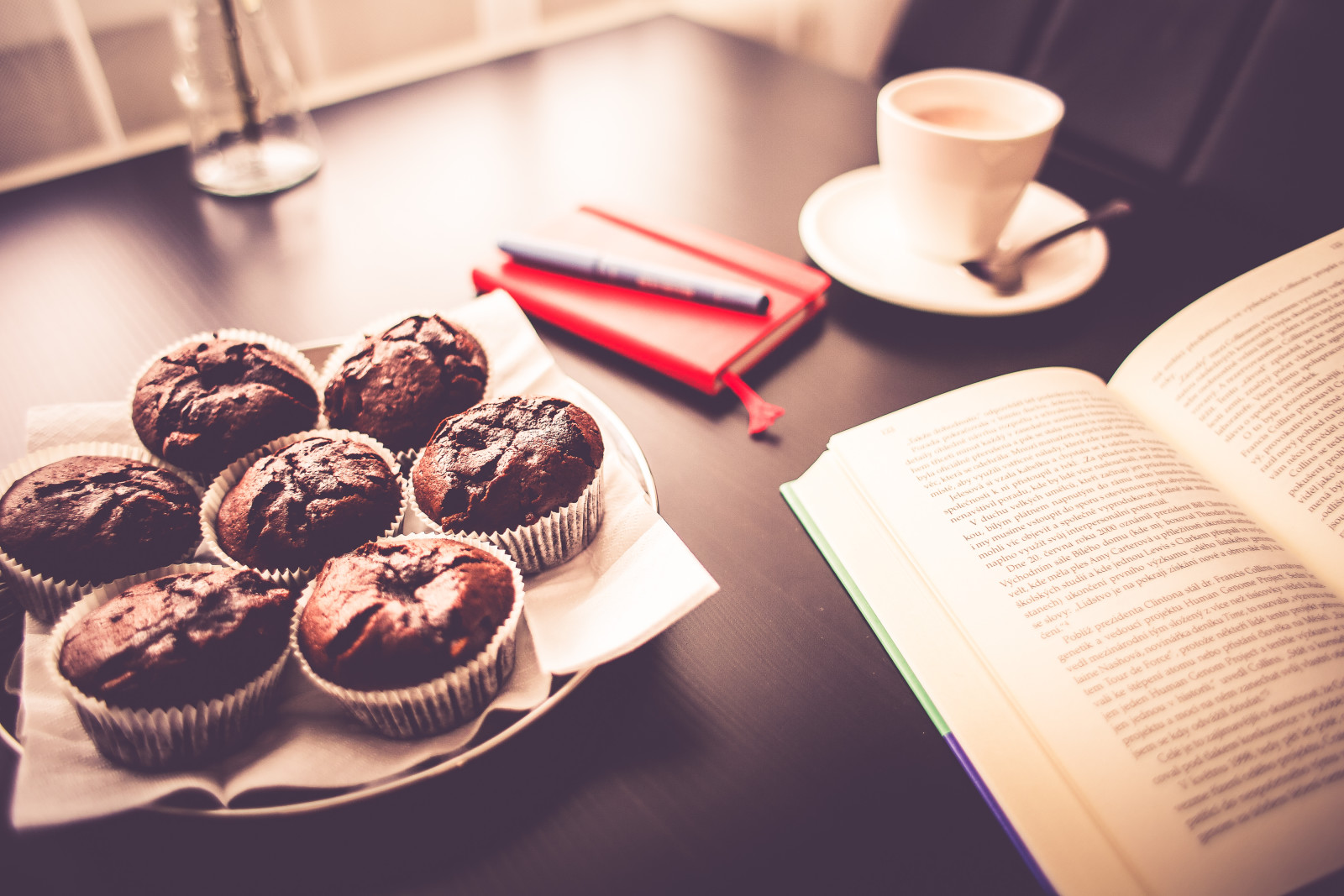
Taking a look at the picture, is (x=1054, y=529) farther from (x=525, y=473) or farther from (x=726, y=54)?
(x=726, y=54)

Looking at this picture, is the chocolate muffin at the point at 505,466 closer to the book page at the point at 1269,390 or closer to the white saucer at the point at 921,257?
the white saucer at the point at 921,257

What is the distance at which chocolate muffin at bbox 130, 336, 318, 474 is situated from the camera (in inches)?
29.7

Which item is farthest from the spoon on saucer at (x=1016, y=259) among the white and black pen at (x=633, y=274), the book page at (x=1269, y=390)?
the white and black pen at (x=633, y=274)

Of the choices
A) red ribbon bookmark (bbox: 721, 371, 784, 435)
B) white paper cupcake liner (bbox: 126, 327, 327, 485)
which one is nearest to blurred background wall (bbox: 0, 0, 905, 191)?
white paper cupcake liner (bbox: 126, 327, 327, 485)

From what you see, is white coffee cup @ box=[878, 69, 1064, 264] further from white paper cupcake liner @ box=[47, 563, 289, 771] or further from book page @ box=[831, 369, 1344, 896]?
white paper cupcake liner @ box=[47, 563, 289, 771]

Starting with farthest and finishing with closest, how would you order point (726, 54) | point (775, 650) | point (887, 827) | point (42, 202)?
point (726, 54) < point (42, 202) < point (775, 650) < point (887, 827)

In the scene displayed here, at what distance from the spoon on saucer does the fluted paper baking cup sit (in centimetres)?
61

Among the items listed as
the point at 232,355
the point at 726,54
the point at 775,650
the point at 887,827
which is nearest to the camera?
the point at 887,827

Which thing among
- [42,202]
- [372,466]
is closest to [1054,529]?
[372,466]

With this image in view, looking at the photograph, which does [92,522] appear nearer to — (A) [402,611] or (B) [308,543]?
(B) [308,543]

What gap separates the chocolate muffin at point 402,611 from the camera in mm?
582

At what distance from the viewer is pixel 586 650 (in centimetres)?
60

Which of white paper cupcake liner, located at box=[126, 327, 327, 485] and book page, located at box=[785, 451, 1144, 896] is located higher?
white paper cupcake liner, located at box=[126, 327, 327, 485]

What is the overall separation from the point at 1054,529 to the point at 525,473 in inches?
18.2
